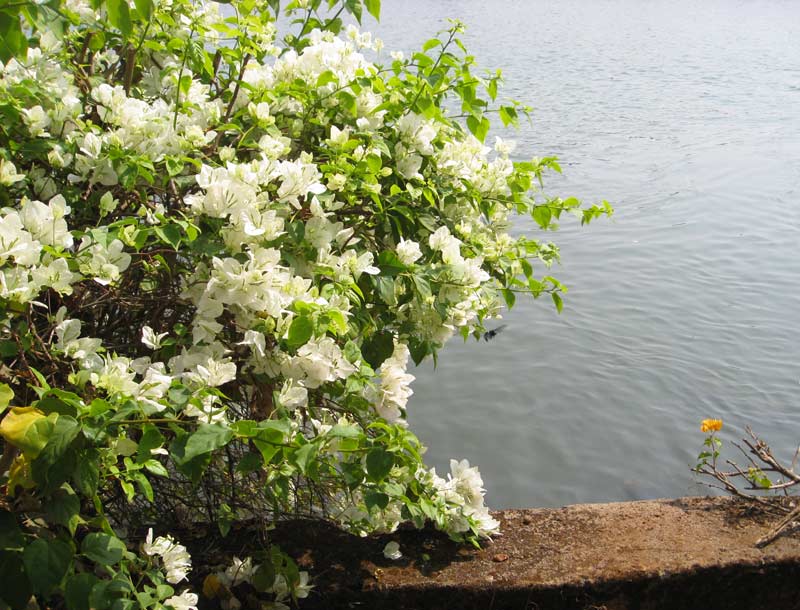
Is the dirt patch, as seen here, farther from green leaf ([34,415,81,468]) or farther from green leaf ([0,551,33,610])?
green leaf ([34,415,81,468])

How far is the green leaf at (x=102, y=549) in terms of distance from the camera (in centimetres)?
188

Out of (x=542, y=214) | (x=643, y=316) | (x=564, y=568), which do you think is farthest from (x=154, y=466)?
(x=643, y=316)

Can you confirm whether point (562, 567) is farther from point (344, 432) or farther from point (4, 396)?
point (4, 396)

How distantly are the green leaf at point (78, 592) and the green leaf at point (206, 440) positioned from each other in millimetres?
440

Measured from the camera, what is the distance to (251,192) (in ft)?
7.05

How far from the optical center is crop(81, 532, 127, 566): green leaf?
188cm

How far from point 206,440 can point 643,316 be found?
5.14m

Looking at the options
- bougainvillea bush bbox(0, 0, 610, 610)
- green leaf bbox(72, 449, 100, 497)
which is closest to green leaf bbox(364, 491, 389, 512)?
bougainvillea bush bbox(0, 0, 610, 610)

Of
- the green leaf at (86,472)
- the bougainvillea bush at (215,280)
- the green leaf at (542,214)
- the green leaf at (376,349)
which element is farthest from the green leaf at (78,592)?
the green leaf at (542,214)

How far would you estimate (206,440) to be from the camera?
170cm

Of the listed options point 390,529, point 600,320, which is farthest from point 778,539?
point 600,320

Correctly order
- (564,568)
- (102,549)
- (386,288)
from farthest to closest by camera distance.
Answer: (564,568) → (386,288) → (102,549)

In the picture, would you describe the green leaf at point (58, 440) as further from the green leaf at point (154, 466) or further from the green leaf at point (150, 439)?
the green leaf at point (154, 466)

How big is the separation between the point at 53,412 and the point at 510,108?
1915 millimetres
